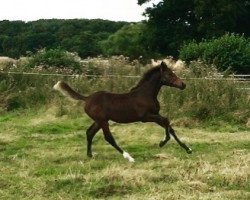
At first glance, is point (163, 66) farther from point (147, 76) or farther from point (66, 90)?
point (66, 90)

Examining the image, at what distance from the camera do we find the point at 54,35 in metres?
78.2

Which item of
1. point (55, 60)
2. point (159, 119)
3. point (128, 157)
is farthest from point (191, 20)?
point (128, 157)

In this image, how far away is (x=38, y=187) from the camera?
7.41 m

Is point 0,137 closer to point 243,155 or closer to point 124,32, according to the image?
point 243,155

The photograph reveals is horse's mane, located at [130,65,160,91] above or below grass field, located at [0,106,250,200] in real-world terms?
above

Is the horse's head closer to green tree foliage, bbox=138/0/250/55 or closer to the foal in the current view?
the foal

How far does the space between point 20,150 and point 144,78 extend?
2.62m

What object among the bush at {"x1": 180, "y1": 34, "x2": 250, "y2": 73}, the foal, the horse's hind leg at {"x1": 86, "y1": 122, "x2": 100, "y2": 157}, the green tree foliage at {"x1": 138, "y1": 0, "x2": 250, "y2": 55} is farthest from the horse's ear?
the green tree foliage at {"x1": 138, "y1": 0, "x2": 250, "y2": 55}

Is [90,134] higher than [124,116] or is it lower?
Answer: lower

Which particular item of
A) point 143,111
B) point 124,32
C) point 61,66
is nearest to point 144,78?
point 143,111

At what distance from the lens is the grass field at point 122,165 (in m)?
7.11

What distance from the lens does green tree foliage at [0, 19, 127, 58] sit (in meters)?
67.8

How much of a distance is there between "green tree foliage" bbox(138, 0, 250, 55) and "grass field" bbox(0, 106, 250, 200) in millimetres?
26573

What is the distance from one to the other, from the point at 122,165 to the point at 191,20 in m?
35.1
